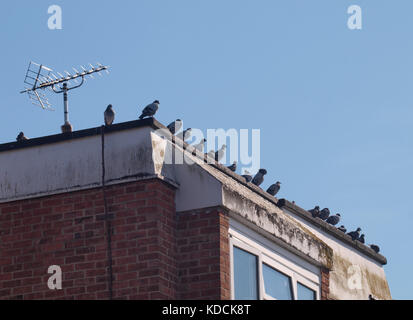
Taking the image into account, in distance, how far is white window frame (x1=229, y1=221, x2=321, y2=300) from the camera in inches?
488

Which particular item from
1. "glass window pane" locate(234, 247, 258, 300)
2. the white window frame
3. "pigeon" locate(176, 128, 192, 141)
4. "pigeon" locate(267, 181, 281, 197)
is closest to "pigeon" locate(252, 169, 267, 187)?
"pigeon" locate(267, 181, 281, 197)

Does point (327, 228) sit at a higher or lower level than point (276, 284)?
higher

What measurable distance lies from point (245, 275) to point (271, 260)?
62 centimetres

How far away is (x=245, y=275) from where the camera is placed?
485 inches

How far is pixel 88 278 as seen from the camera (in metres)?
12.0

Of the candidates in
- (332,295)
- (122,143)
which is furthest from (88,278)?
(332,295)

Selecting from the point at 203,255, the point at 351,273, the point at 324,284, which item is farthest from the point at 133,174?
the point at 351,273


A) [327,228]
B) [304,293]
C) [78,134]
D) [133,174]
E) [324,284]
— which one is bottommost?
[304,293]

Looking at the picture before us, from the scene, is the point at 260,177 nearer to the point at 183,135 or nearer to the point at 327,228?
the point at 183,135

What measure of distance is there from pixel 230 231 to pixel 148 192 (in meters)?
0.99

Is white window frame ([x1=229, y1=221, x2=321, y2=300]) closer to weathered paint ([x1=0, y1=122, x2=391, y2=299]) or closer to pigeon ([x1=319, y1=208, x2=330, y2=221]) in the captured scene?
weathered paint ([x1=0, y1=122, x2=391, y2=299])

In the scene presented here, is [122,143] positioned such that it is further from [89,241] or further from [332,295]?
[332,295]

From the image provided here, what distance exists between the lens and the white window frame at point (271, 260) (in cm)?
1238
